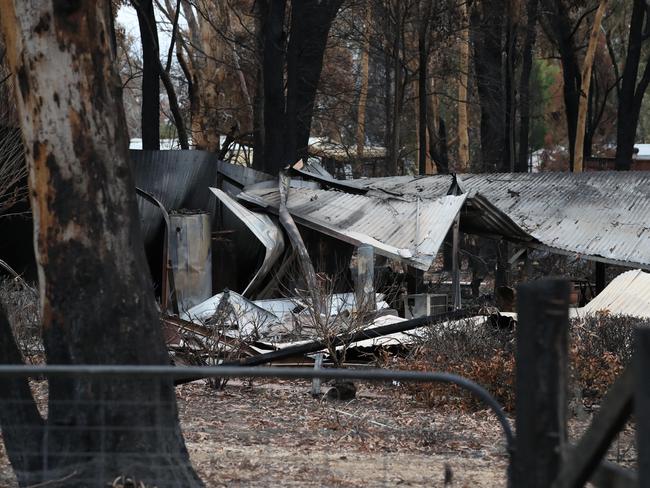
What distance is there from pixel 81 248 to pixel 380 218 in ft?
37.7

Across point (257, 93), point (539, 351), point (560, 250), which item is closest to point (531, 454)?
point (539, 351)

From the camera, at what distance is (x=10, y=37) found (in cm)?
Answer: 534

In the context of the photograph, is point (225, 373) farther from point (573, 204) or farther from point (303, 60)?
point (303, 60)

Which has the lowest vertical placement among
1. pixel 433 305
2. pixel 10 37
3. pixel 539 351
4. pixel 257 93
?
pixel 433 305

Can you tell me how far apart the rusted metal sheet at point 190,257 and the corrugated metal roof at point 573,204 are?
328 cm

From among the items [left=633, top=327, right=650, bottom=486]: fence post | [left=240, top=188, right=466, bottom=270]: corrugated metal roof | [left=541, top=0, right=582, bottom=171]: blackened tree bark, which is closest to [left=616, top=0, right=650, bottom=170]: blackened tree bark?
[left=541, top=0, right=582, bottom=171]: blackened tree bark

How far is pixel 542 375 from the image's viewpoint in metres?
3.17

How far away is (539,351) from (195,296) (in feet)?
43.7

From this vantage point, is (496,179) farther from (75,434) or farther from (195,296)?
(75,434)

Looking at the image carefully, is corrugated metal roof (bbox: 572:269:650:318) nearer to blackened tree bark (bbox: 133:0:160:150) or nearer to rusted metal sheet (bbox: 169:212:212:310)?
rusted metal sheet (bbox: 169:212:212:310)

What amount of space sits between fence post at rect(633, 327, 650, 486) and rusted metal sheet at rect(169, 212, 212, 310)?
44.9ft

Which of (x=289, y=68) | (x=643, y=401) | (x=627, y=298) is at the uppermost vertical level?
(x=289, y=68)

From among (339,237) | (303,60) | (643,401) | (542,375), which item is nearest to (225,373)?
(542,375)

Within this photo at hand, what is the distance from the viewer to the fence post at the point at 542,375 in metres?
3.15
